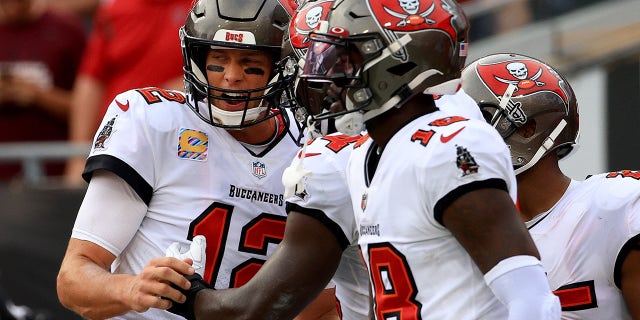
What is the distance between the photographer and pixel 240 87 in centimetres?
401

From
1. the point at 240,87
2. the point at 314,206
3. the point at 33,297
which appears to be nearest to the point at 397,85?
the point at 314,206

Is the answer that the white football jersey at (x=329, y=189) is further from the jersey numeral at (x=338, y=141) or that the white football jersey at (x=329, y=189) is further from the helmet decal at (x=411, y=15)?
the helmet decal at (x=411, y=15)

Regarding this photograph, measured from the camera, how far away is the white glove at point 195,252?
3703 millimetres

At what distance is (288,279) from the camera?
3.51m

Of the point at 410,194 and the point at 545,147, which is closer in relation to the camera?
the point at 410,194

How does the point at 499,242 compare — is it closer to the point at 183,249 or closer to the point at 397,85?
the point at 397,85

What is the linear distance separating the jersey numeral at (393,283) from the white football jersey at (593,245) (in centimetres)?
78

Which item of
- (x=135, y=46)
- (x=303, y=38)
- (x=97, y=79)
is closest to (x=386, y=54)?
(x=303, y=38)

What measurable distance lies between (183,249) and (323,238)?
62cm

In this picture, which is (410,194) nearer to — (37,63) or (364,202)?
(364,202)

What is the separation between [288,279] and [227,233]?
1.88 ft

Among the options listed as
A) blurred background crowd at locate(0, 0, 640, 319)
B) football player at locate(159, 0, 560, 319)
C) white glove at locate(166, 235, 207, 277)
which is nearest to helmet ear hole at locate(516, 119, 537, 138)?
football player at locate(159, 0, 560, 319)

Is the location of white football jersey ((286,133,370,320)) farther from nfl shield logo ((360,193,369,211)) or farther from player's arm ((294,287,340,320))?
player's arm ((294,287,340,320))

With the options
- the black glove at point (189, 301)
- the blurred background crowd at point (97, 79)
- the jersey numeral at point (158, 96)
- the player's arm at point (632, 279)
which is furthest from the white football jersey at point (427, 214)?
the blurred background crowd at point (97, 79)
